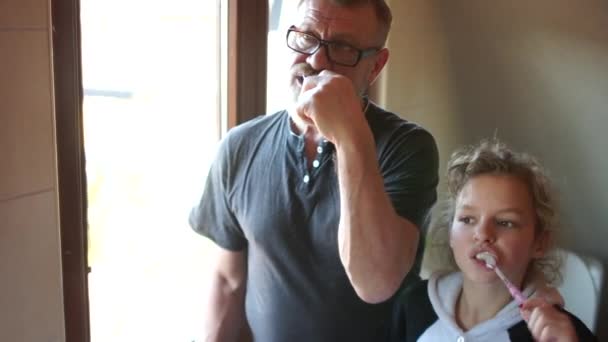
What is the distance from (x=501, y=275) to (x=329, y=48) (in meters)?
0.45

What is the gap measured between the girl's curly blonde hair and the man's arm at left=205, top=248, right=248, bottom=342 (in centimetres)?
38

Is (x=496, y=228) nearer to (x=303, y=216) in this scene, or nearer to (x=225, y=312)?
(x=303, y=216)

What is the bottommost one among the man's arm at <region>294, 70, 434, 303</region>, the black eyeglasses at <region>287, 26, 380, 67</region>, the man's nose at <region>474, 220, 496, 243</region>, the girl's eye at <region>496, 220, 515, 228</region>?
the man's nose at <region>474, 220, 496, 243</region>

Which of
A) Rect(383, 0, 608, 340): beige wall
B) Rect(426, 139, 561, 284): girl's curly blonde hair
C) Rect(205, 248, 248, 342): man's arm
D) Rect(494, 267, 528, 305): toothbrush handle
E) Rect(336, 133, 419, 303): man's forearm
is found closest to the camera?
Rect(336, 133, 419, 303): man's forearm

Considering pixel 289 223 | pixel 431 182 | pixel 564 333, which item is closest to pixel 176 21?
pixel 289 223

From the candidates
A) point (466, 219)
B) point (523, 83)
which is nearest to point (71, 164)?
point (466, 219)

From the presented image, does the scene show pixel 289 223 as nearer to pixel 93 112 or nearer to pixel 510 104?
pixel 93 112

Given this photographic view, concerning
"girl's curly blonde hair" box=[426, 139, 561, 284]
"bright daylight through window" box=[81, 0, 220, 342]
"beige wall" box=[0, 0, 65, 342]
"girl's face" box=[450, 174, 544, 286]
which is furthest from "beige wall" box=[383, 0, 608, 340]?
"beige wall" box=[0, 0, 65, 342]

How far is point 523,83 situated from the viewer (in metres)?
2.12

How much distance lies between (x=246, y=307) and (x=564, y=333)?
56 centimetres

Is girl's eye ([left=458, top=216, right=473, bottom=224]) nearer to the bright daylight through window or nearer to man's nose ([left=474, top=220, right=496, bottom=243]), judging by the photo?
man's nose ([left=474, top=220, right=496, bottom=243])

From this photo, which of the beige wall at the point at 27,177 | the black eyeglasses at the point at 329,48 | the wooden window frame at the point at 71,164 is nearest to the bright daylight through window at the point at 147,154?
the wooden window frame at the point at 71,164

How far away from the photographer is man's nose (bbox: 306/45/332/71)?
3.68 feet

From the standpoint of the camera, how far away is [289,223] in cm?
117
